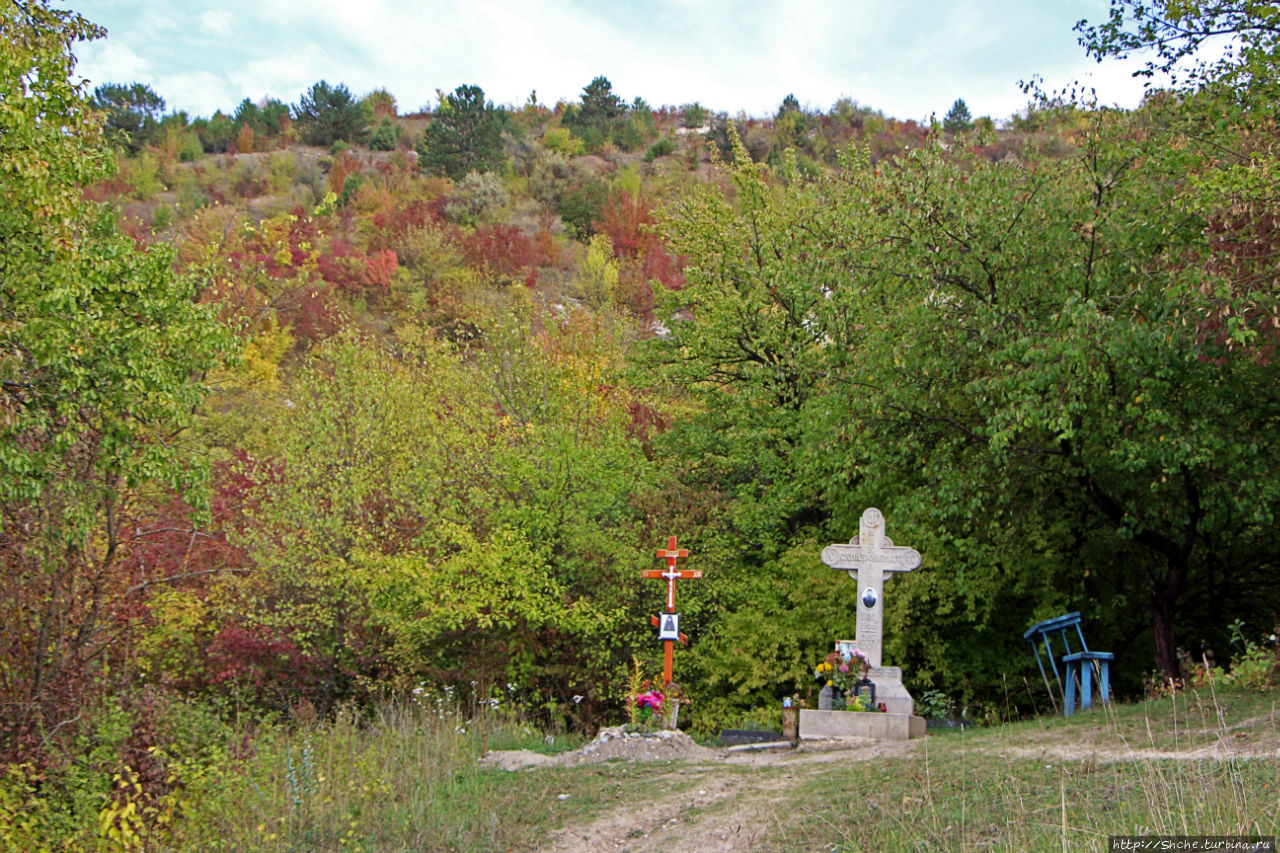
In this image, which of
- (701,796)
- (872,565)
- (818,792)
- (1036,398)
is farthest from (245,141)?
(818,792)

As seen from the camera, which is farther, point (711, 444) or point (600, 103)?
point (600, 103)

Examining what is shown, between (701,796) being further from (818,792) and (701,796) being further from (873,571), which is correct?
(873,571)

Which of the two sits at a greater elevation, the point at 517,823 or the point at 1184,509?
the point at 1184,509

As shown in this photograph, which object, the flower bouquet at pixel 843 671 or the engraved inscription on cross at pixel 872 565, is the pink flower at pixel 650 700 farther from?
the engraved inscription on cross at pixel 872 565

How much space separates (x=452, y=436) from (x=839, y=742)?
29.0 feet

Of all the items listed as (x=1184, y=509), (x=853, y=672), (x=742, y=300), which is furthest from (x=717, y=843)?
(x=742, y=300)

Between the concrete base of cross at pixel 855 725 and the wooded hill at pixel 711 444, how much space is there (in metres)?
2.45

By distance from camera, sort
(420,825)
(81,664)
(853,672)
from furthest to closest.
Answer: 1. (853,672)
2. (81,664)
3. (420,825)

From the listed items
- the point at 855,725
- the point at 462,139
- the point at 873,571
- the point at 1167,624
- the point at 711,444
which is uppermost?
the point at 462,139

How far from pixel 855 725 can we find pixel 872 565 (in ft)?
7.35

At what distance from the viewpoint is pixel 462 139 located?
74.9m

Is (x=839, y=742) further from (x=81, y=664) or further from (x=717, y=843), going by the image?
(x=81, y=664)

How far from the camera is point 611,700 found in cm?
1611

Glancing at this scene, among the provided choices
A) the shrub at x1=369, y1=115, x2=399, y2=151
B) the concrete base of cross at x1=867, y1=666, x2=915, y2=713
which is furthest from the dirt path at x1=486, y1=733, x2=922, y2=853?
the shrub at x1=369, y1=115, x2=399, y2=151
